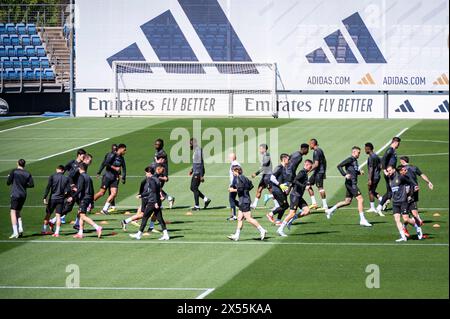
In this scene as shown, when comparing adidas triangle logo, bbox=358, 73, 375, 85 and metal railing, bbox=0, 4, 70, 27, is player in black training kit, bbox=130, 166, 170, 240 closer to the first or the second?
adidas triangle logo, bbox=358, 73, 375, 85

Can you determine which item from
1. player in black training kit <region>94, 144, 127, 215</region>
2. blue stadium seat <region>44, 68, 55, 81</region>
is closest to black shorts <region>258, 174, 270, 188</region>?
player in black training kit <region>94, 144, 127, 215</region>

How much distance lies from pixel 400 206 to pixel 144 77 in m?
32.4

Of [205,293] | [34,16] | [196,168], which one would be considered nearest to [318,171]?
[196,168]

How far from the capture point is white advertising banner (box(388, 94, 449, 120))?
5181 cm

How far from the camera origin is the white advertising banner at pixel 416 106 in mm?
51812

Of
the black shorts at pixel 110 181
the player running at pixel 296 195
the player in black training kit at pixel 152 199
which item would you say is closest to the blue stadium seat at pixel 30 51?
the black shorts at pixel 110 181

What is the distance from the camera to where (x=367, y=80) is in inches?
2066

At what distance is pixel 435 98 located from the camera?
51.9m

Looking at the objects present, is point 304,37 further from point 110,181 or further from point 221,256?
point 221,256

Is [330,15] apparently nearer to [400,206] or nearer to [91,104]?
[91,104]

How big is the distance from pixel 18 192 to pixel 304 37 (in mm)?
30454

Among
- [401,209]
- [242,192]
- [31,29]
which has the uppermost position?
[31,29]

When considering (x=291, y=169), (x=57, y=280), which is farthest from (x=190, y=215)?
(x=57, y=280)

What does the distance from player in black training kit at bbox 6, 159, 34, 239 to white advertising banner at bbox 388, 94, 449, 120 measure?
30629 millimetres
